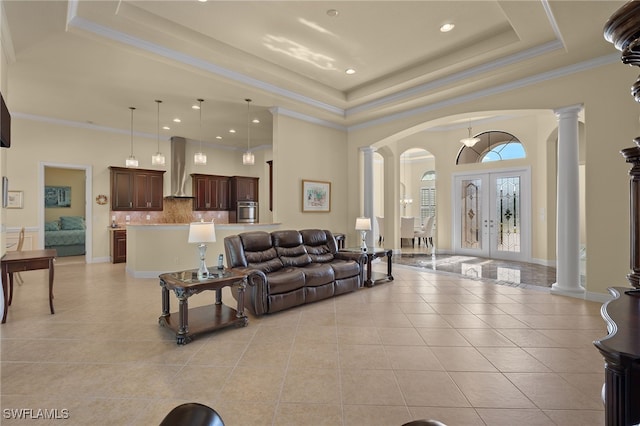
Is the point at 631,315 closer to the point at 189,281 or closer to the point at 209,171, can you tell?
the point at 189,281

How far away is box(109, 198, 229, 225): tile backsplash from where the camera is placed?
8117 millimetres

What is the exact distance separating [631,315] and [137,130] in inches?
374

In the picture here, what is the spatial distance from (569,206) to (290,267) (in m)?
4.23

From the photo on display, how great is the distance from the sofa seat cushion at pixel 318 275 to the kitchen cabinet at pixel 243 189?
577 cm

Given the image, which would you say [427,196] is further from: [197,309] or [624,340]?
[624,340]

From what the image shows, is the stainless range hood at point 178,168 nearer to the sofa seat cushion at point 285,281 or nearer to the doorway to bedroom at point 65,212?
the doorway to bedroom at point 65,212

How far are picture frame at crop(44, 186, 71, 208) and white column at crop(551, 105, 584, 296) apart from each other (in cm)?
1299

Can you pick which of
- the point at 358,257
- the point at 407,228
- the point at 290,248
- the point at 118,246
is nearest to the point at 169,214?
the point at 118,246

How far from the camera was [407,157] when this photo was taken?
13109 mm

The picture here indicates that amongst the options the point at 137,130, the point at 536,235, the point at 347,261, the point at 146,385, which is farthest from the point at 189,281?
the point at 536,235

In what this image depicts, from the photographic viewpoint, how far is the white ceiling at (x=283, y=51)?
354 cm

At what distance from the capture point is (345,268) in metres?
4.82

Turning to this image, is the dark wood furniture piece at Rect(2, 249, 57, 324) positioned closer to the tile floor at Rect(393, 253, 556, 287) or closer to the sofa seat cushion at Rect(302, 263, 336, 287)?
the sofa seat cushion at Rect(302, 263, 336, 287)

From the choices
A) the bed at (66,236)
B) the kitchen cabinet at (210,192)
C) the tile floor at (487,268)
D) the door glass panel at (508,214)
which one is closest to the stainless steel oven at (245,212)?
the kitchen cabinet at (210,192)
